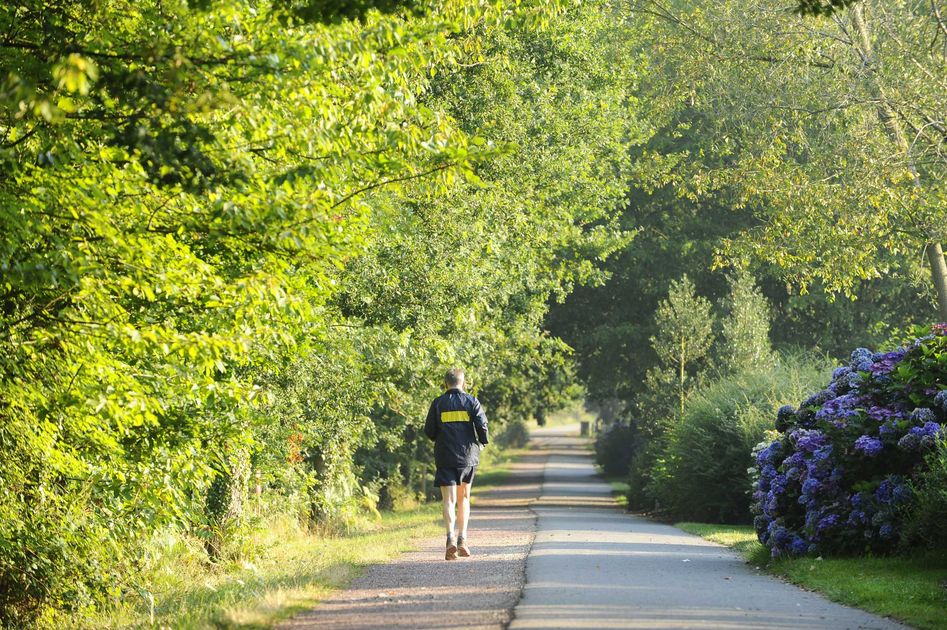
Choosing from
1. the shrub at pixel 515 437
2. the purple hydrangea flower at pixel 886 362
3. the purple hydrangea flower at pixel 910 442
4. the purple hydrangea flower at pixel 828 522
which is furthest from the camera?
the shrub at pixel 515 437

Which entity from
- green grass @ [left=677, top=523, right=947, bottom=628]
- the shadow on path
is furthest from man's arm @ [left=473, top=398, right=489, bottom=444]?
green grass @ [left=677, top=523, right=947, bottom=628]

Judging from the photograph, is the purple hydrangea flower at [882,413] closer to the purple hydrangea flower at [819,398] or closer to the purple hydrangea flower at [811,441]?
the purple hydrangea flower at [811,441]

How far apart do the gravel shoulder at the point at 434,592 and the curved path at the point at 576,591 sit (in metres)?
0.01

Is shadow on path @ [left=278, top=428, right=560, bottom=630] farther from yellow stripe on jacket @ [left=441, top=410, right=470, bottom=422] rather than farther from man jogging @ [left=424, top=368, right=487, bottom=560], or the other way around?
yellow stripe on jacket @ [left=441, top=410, right=470, bottom=422]

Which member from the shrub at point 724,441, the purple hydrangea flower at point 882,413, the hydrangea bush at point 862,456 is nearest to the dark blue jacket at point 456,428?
the hydrangea bush at point 862,456

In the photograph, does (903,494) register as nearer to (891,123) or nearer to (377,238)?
(377,238)

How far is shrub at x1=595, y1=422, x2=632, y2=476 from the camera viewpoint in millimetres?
49281

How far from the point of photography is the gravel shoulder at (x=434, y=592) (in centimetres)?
827

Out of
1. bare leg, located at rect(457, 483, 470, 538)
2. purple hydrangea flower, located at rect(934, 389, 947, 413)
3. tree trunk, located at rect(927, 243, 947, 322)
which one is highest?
tree trunk, located at rect(927, 243, 947, 322)

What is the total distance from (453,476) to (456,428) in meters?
0.52

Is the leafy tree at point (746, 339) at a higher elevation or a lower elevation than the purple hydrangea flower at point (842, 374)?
higher

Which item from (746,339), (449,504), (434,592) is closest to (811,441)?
(449,504)

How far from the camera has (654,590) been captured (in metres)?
9.98

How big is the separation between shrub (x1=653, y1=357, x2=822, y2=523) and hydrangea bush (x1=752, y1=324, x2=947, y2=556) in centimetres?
807
